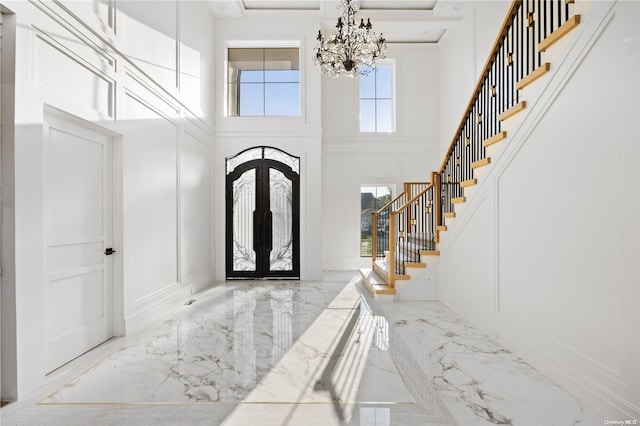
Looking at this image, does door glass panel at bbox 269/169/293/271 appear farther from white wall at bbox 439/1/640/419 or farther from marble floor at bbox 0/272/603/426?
white wall at bbox 439/1/640/419

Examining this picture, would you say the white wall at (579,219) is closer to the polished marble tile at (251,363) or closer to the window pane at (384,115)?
the polished marble tile at (251,363)

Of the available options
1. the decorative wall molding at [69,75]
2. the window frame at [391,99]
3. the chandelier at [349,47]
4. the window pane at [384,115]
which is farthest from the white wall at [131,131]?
the window pane at [384,115]

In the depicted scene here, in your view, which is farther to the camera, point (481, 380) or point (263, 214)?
point (263, 214)

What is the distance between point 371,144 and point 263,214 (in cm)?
322

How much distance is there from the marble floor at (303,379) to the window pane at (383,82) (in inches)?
231

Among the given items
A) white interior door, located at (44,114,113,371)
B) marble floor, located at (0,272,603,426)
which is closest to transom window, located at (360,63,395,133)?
marble floor, located at (0,272,603,426)

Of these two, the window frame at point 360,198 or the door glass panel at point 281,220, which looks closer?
the door glass panel at point 281,220

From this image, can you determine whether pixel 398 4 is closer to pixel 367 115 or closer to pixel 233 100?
pixel 367 115

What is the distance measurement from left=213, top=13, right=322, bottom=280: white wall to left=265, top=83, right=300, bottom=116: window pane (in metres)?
Result: 0.33

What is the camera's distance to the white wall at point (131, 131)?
2.25 meters

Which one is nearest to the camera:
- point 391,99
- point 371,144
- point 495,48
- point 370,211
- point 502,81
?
point 502,81

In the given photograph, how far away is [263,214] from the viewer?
640 centimetres

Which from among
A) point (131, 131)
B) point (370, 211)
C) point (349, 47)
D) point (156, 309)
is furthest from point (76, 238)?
point (370, 211)

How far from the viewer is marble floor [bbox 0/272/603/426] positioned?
2012mm
